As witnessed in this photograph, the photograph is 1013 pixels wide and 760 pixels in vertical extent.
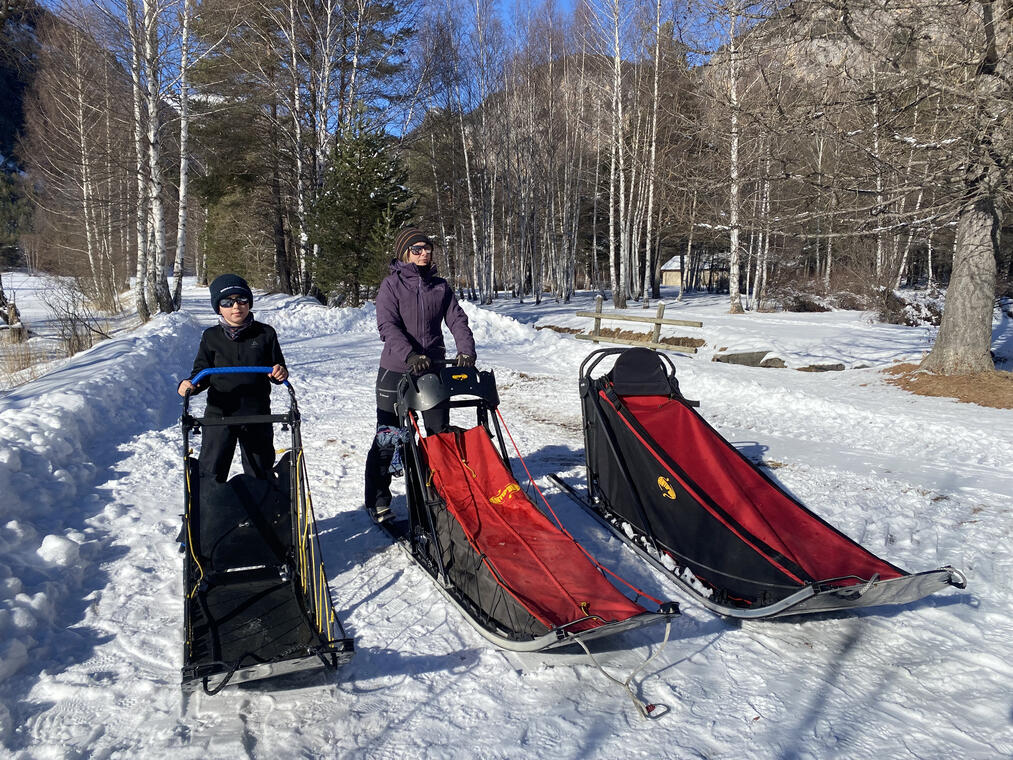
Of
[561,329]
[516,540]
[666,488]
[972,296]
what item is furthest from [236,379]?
[561,329]

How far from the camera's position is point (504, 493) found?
3633 millimetres

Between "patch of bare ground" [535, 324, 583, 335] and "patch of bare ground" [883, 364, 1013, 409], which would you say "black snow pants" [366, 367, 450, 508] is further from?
"patch of bare ground" [535, 324, 583, 335]

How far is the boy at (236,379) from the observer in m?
3.57

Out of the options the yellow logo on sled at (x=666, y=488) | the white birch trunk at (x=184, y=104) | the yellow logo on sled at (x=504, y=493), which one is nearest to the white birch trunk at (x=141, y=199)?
the white birch trunk at (x=184, y=104)

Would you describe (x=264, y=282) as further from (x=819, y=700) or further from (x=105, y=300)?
(x=819, y=700)

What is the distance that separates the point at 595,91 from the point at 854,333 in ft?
45.2

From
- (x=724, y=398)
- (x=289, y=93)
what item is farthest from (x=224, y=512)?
(x=289, y=93)

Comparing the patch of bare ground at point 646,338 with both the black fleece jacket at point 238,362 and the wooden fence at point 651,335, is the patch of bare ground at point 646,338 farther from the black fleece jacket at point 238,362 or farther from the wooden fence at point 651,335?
the black fleece jacket at point 238,362

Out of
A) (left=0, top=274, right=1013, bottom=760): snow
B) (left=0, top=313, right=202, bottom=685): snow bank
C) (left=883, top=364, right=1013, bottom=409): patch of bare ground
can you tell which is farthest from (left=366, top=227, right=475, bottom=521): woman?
(left=883, top=364, right=1013, bottom=409): patch of bare ground

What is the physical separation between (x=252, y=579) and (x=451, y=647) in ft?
3.51

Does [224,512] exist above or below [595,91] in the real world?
below

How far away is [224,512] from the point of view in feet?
11.0

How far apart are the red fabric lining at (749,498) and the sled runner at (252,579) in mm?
2142

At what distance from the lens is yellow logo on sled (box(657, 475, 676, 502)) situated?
382 cm
